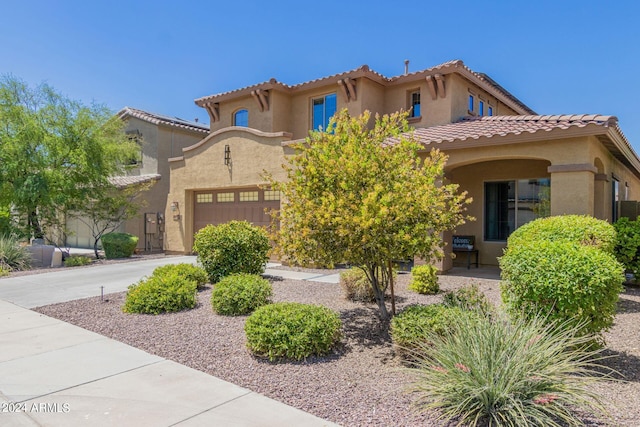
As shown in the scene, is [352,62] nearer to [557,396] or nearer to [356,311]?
[356,311]

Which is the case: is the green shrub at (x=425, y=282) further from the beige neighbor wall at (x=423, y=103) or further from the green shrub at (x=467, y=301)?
the beige neighbor wall at (x=423, y=103)

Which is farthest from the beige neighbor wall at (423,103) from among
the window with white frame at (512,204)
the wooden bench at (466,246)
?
the wooden bench at (466,246)

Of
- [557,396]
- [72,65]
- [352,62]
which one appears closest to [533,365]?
[557,396]

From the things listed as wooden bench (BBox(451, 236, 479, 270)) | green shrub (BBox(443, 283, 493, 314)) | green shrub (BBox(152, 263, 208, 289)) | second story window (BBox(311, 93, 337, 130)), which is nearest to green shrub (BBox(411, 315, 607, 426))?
green shrub (BBox(443, 283, 493, 314))

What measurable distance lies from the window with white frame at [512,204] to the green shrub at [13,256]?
15231 mm

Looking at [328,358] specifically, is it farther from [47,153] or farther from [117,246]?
[47,153]

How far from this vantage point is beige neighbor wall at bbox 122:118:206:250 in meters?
19.9

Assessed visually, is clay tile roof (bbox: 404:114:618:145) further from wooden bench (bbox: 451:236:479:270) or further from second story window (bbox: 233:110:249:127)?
second story window (bbox: 233:110:249:127)

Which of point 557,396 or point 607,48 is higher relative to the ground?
point 607,48

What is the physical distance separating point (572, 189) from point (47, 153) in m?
18.0

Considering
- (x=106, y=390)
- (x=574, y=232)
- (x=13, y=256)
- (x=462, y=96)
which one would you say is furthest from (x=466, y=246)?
(x=13, y=256)

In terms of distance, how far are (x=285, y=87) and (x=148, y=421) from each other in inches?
598

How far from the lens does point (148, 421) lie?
147 inches

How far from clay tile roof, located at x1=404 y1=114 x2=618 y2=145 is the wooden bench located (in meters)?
3.42
